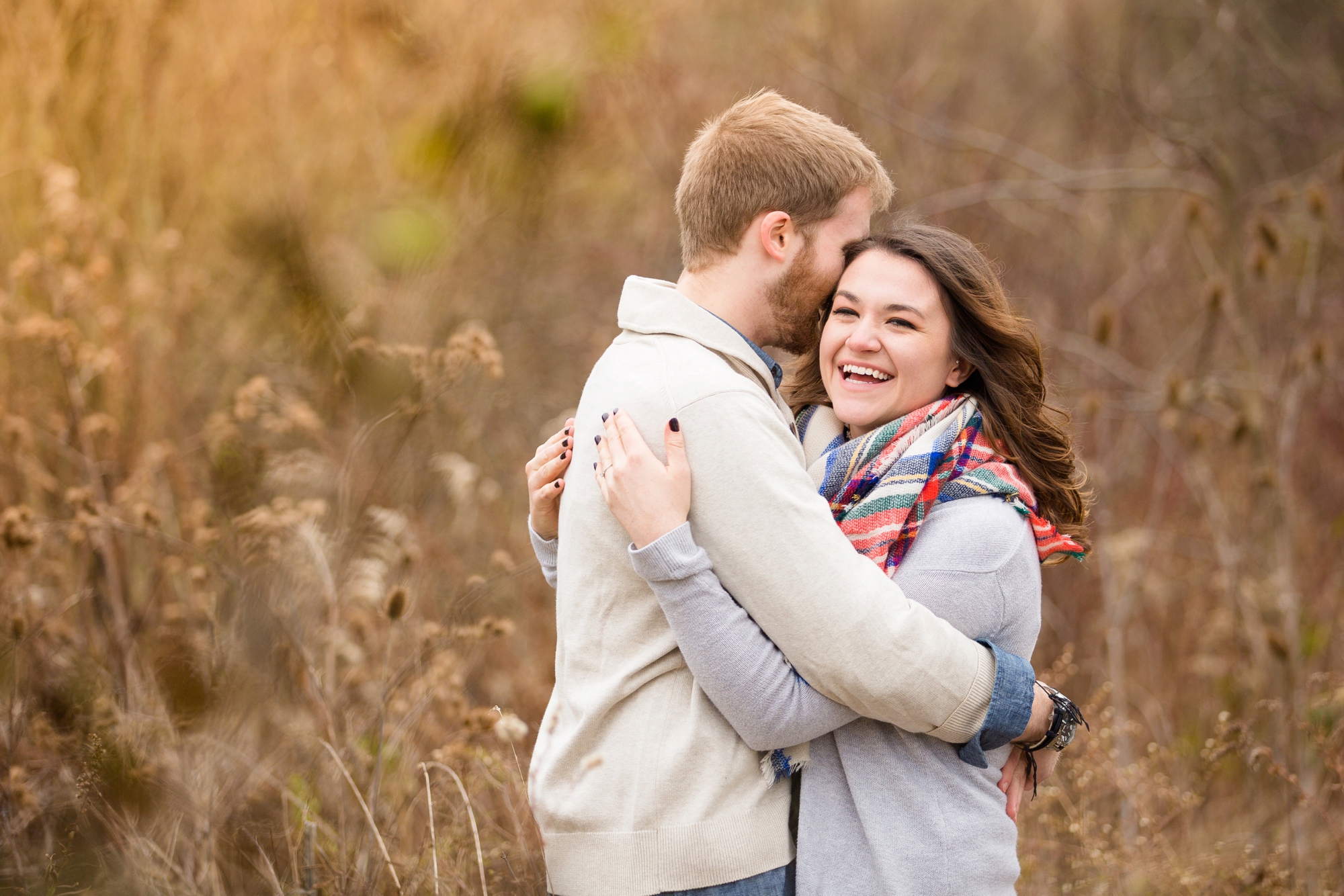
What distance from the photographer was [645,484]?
1.53 meters

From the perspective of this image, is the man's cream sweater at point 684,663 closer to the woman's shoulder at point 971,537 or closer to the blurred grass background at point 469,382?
the woman's shoulder at point 971,537

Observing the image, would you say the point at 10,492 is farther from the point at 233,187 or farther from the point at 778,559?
the point at 778,559

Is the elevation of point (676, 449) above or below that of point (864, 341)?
below

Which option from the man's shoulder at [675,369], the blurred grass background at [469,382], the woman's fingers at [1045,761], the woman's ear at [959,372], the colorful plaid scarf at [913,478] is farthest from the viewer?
the blurred grass background at [469,382]

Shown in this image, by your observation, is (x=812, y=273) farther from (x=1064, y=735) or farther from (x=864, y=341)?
(x=1064, y=735)

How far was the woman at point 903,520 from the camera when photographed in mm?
1549

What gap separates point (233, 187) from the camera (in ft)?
15.2

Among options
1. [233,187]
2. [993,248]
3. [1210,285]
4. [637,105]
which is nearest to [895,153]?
[993,248]

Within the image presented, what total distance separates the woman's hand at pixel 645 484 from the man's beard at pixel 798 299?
41 cm

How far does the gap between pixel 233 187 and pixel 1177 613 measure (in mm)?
4974

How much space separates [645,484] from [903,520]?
1.58ft

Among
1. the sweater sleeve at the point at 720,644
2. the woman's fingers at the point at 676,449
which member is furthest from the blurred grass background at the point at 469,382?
the woman's fingers at the point at 676,449

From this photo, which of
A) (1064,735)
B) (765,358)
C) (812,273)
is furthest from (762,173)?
(1064,735)

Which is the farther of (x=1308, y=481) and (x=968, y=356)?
(x=1308, y=481)
